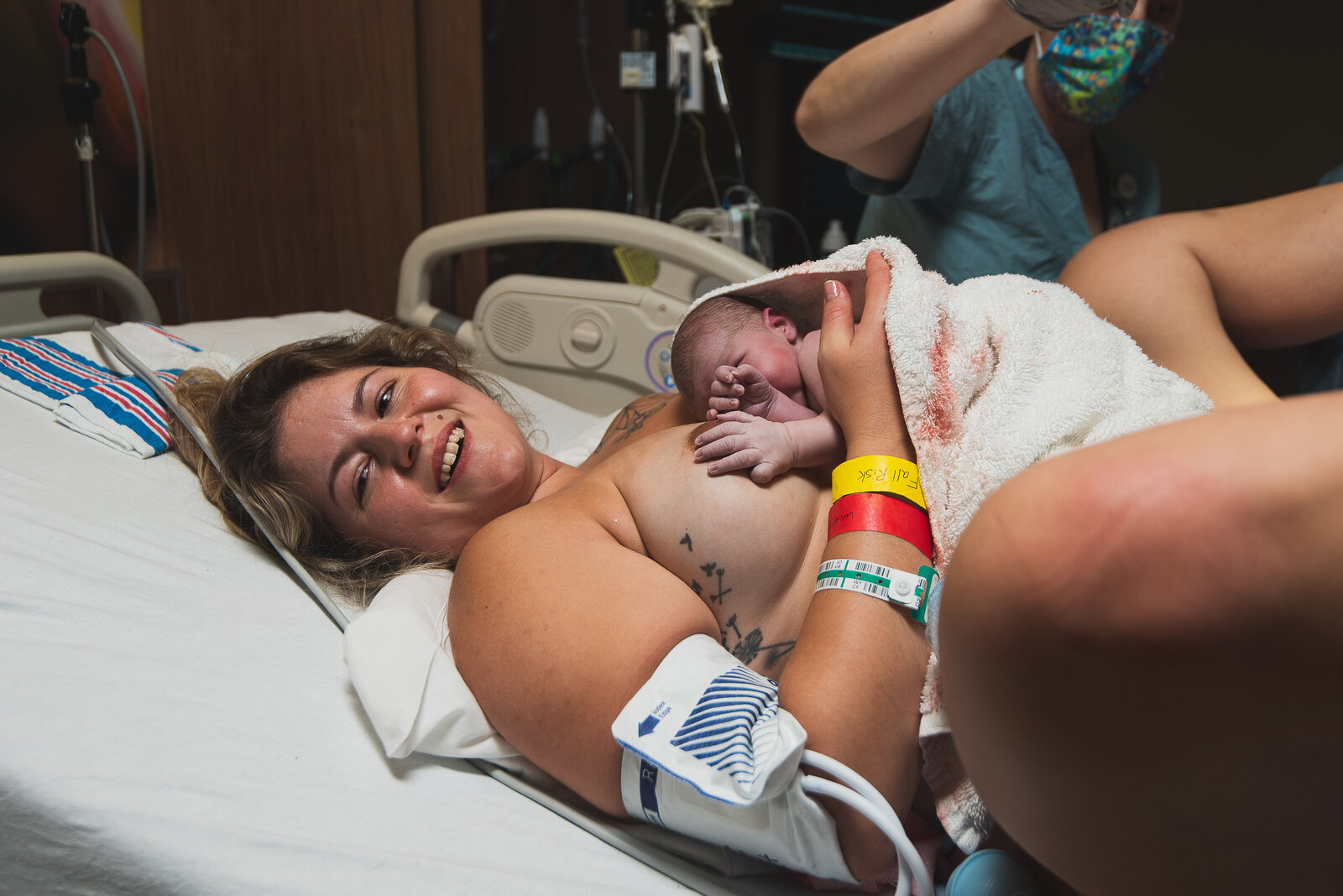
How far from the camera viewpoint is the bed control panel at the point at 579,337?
195 cm

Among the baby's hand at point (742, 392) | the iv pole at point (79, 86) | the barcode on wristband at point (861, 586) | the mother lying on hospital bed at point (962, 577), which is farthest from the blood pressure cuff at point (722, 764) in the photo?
the iv pole at point (79, 86)

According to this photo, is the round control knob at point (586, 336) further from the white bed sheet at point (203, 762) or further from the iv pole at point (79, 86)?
the iv pole at point (79, 86)

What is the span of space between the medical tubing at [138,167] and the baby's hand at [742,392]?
1.85 meters

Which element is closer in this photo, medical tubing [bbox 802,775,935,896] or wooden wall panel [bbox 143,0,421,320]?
medical tubing [bbox 802,775,935,896]

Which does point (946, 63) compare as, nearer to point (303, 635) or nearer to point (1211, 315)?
point (1211, 315)

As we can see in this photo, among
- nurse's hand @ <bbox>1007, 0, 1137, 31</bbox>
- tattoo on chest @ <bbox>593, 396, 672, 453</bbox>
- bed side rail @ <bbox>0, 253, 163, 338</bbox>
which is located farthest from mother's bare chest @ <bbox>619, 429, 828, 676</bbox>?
bed side rail @ <bbox>0, 253, 163, 338</bbox>

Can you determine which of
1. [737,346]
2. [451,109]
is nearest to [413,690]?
[737,346]

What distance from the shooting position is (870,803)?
0.70 m

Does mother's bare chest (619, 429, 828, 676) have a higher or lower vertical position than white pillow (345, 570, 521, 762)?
higher

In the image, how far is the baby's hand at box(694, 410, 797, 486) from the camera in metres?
0.98

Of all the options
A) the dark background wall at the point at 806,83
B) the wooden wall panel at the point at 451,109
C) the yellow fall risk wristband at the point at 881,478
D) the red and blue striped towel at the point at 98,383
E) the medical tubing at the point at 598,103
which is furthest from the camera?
the dark background wall at the point at 806,83

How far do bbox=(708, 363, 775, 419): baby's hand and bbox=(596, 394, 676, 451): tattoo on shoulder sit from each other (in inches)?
12.6

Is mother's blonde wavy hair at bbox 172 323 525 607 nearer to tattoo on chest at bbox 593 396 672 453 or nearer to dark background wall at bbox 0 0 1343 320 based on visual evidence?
tattoo on chest at bbox 593 396 672 453

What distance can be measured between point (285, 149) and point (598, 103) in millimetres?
1261
